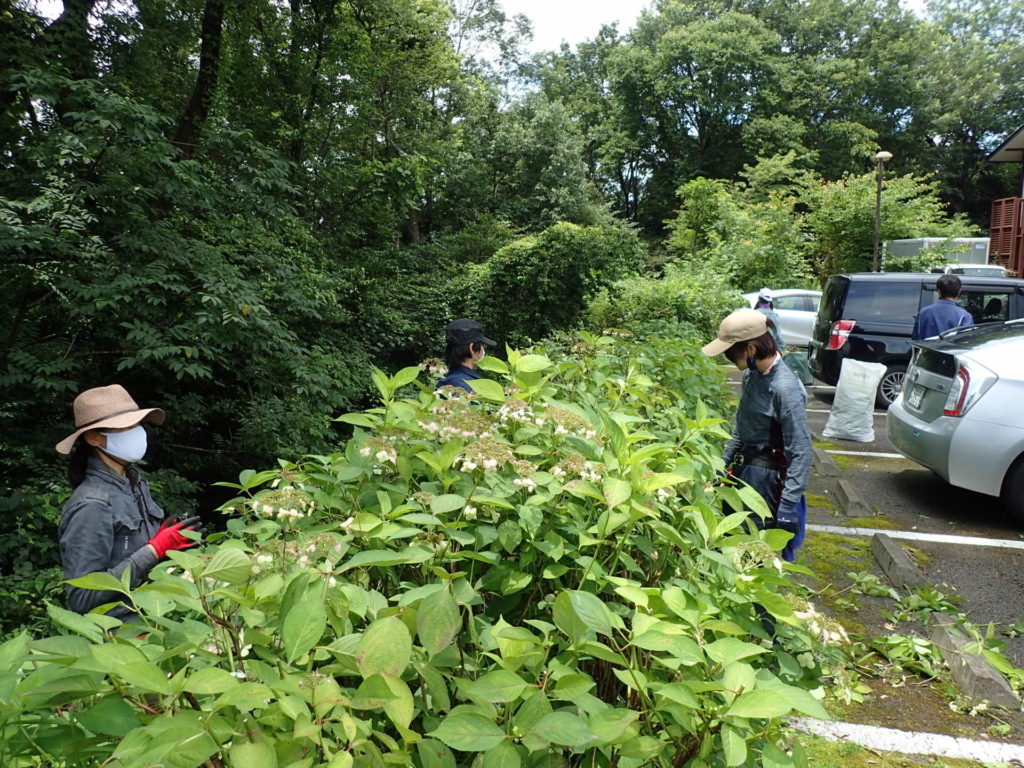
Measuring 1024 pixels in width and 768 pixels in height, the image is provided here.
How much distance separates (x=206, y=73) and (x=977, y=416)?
9337 millimetres

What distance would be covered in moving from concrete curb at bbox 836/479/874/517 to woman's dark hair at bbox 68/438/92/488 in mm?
5249

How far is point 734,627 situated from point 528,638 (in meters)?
0.39

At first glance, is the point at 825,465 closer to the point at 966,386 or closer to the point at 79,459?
the point at 966,386

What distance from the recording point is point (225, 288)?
6156 mm

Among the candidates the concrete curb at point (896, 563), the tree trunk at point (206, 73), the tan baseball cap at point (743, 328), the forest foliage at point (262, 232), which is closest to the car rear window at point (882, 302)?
the forest foliage at point (262, 232)

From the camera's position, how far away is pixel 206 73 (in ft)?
29.4

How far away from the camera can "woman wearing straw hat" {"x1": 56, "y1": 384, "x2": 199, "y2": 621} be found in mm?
2531

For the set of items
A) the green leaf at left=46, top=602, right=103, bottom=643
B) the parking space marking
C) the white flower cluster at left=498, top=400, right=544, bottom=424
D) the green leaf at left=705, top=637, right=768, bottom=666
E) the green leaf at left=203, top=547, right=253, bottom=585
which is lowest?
the parking space marking

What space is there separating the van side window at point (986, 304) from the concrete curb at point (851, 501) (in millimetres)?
4331

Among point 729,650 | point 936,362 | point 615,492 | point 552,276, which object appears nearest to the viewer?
point 729,650

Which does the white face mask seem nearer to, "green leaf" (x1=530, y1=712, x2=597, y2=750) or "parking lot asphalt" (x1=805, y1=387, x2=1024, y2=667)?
"green leaf" (x1=530, y1=712, x2=597, y2=750)

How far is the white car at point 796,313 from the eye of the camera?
14.8 m

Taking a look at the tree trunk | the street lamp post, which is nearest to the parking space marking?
the tree trunk

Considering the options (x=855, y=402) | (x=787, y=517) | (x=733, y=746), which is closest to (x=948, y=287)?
(x=855, y=402)
